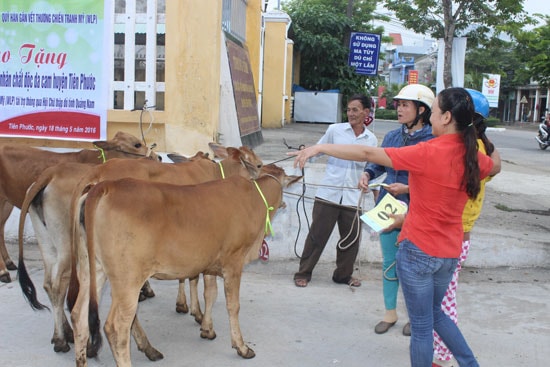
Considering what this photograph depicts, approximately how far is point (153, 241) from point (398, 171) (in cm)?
217

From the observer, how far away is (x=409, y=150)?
10.7 feet

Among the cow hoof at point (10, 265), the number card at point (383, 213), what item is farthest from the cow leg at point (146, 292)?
the number card at point (383, 213)

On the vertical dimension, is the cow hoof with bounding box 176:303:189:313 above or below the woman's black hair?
below

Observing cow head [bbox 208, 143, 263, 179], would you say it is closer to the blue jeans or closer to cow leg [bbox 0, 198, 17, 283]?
the blue jeans

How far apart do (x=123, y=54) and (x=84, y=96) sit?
0.66m

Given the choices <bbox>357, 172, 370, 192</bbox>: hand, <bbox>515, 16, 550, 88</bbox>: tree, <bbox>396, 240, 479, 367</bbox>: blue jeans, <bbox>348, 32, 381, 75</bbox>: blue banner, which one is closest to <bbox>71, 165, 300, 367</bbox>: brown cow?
<bbox>357, 172, 370, 192</bbox>: hand

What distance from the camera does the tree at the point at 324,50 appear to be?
22.0m

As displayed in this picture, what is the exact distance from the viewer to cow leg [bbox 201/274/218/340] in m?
4.66

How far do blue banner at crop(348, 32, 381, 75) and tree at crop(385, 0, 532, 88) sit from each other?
105 inches

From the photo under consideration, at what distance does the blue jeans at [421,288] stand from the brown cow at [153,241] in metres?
1.26

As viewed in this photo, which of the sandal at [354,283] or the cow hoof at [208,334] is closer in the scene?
the cow hoof at [208,334]

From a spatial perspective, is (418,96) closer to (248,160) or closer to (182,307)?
(248,160)

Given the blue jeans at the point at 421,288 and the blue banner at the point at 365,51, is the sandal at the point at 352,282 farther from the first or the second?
the blue banner at the point at 365,51

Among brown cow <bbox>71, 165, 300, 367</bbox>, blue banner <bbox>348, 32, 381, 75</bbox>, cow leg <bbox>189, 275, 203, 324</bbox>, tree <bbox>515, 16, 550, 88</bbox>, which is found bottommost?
cow leg <bbox>189, 275, 203, 324</bbox>
